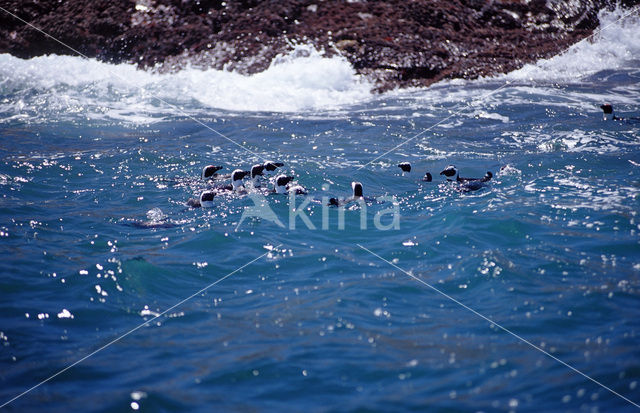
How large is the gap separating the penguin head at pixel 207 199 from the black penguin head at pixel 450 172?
3.69 m

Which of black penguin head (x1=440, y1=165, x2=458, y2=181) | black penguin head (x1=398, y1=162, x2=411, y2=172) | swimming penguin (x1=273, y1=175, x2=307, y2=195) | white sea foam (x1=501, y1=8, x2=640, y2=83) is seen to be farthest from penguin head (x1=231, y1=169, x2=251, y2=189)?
white sea foam (x1=501, y1=8, x2=640, y2=83)

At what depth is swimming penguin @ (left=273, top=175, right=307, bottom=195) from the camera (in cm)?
888

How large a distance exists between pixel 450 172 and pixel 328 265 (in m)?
3.36

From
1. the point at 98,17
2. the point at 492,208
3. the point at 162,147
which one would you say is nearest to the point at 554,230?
the point at 492,208

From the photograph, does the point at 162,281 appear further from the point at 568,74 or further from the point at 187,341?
the point at 568,74

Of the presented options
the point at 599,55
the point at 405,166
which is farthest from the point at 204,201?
the point at 599,55

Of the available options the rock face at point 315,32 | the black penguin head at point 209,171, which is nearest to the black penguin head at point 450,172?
the black penguin head at point 209,171

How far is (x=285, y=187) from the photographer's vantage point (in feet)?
29.6

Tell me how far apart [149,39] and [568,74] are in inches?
510

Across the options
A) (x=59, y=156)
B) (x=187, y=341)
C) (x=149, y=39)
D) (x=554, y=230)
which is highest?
(x=149, y=39)

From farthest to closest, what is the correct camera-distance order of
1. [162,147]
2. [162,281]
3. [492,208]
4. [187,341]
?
[162,147], [492,208], [162,281], [187,341]

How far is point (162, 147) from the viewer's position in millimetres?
11547

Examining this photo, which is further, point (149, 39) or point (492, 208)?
point (149, 39)

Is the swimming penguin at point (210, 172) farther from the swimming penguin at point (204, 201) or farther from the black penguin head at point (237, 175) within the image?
the swimming penguin at point (204, 201)
